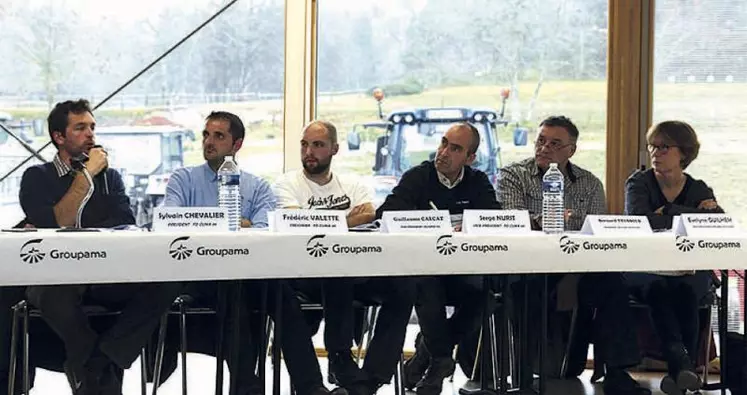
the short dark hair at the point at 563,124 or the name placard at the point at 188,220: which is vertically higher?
the short dark hair at the point at 563,124

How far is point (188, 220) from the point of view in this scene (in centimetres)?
266

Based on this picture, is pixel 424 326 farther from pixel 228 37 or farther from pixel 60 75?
pixel 60 75

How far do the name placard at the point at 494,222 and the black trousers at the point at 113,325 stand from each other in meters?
0.96

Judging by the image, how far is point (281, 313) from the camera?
287 cm

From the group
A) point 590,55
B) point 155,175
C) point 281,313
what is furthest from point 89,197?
point 590,55

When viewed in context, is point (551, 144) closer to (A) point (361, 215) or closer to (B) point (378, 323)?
(A) point (361, 215)

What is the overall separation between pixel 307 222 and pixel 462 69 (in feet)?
7.21

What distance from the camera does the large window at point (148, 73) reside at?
4.64m

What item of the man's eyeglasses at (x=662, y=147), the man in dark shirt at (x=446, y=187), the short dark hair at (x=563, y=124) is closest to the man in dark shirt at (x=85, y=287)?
the man in dark shirt at (x=446, y=187)

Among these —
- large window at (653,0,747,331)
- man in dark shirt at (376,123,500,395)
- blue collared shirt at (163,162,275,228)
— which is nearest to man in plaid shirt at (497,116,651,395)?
man in dark shirt at (376,123,500,395)

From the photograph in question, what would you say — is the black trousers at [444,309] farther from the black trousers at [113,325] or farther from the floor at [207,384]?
the black trousers at [113,325]

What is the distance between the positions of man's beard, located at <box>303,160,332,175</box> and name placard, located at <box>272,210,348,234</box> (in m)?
1.12

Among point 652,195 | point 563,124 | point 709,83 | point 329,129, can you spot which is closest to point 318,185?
point 329,129

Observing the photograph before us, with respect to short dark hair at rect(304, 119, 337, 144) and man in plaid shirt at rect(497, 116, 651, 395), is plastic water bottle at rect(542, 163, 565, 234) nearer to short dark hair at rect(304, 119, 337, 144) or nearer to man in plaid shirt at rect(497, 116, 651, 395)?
man in plaid shirt at rect(497, 116, 651, 395)
